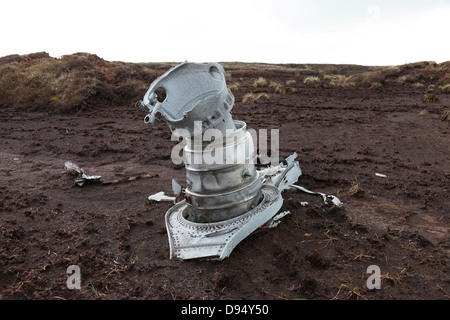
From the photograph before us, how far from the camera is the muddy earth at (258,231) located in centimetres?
281

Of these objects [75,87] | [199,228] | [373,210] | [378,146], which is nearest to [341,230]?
[373,210]

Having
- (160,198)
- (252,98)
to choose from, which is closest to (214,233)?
(160,198)

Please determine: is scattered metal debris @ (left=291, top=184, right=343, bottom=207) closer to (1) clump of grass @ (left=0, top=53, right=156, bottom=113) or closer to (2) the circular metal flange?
(2) the circular metal flange

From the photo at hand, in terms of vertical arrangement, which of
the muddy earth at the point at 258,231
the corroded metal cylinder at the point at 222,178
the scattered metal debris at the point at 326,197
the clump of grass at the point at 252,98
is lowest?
the muddy earth at the point at 258,231

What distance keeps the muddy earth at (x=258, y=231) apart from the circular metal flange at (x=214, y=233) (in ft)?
0.32

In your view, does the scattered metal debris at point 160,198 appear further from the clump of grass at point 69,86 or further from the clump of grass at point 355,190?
the clump of grass at point 69,86

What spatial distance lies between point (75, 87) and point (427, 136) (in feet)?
40.5

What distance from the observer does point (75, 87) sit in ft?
46.1

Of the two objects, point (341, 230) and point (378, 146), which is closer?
point (341, 230)

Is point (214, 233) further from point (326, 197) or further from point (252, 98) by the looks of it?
point (252, 98)

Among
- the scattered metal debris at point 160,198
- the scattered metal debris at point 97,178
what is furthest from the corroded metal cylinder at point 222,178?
the scattered metal debris at point 97,178

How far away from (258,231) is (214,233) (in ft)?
1.45

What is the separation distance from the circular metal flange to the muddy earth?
10cm
